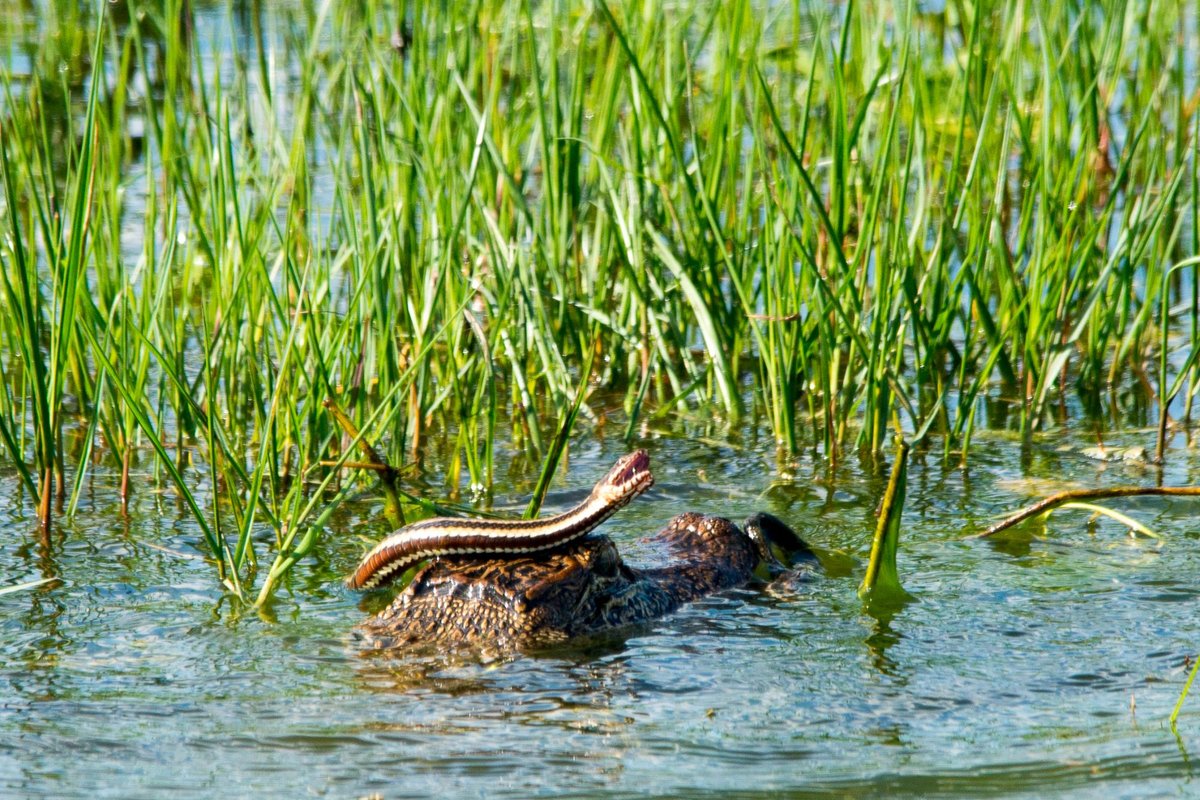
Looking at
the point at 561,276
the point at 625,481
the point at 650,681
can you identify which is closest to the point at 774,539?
the point at 625,481

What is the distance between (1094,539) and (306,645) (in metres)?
2.71

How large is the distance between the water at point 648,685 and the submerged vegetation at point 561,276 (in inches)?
11.8

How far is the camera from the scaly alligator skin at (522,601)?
4.29 m

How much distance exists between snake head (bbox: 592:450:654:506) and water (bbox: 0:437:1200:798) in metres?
0.45

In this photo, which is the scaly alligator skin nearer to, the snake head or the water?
the water

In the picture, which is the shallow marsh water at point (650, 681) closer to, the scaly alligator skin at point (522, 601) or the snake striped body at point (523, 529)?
the scaly alligator skin at point (522, 601)

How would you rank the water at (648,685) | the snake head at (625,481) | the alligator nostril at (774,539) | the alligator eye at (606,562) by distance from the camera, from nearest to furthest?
the water at (648,685) → the snake head at (625,481) → the alligator eye at (606,562) → the alligator nostril at (774,539)

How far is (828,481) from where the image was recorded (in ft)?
19.5

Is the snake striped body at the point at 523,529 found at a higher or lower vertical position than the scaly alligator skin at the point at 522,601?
higher

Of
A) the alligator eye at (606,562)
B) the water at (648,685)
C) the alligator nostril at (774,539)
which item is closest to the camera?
the water at (648,685)

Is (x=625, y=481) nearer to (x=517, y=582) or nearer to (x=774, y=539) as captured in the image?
(x=517, y=582)

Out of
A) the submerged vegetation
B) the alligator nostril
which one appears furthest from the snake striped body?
the alligator nostril

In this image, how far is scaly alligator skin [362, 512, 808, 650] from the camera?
4289 millimetres

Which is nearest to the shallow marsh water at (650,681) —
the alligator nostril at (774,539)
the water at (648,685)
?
the water at (648,685)
